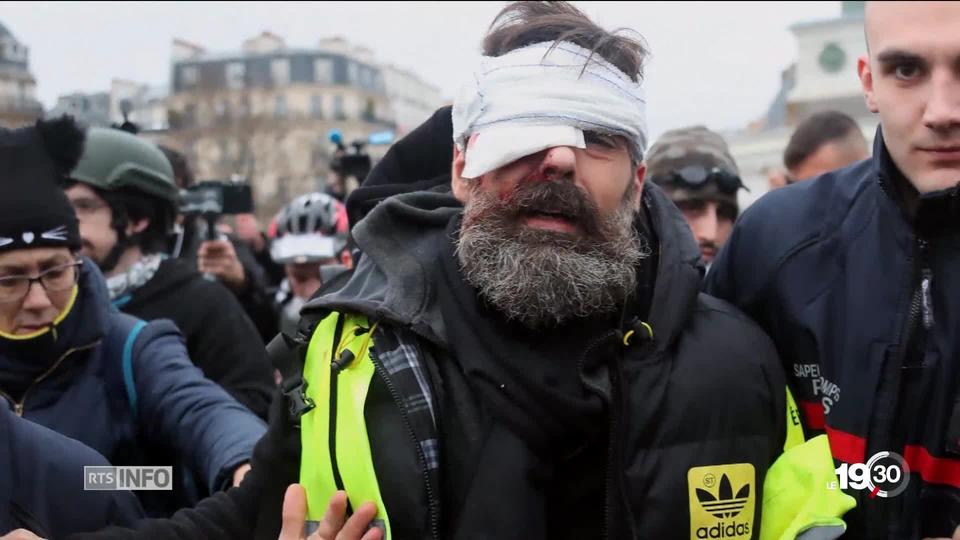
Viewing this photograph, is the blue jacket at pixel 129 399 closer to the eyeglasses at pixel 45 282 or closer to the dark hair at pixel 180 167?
the eyeglasses at pixel 45 282

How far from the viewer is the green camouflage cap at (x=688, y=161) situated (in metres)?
4.50

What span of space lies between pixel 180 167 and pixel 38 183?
8.82ft

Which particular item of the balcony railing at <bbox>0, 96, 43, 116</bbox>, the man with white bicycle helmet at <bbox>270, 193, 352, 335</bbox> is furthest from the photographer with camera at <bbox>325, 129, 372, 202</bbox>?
the balcony railing at <bbox>0, 96, 43, 116</bbox>

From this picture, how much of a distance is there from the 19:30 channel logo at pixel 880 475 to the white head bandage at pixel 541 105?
2.83ft

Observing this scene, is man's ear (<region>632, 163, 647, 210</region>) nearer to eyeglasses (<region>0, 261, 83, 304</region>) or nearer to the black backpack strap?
the black backpack strap

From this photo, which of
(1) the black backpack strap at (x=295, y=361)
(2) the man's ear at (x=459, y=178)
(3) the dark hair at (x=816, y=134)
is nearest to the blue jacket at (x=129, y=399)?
(1) the black backpack strap at (x=295, y=361)

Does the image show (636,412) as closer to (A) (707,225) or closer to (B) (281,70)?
(A) (707,225)

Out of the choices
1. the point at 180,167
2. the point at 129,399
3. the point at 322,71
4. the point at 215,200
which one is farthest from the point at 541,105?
the point at 322,71

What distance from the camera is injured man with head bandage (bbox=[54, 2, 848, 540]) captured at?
82.0 inches

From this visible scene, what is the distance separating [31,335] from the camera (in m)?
2.77

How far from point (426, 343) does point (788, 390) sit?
2.68 ft

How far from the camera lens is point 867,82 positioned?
225cm

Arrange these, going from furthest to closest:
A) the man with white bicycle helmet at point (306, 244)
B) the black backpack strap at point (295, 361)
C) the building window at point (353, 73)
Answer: the building window at point (353, 73) → the man with white bicycle helmet at point (306, 244) → the black backpack strap at point (295, 361)

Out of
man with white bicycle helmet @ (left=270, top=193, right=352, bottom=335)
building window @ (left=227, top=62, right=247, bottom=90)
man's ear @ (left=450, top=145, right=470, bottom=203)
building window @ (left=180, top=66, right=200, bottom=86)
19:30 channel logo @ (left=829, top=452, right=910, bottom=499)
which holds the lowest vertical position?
building window @ (left=227, top=62, right=247, bottom=90)
